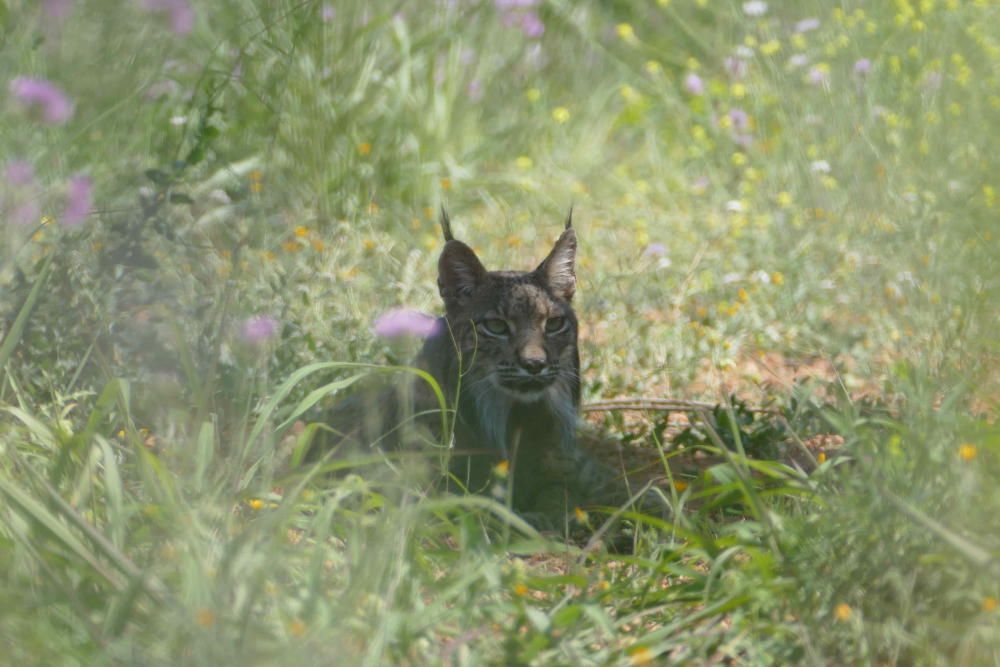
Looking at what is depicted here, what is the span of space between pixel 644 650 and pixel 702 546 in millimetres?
323

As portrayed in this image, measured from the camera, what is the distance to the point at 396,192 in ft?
20.2

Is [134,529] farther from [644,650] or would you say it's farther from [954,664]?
[954,664]

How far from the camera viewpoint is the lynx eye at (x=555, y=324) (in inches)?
149

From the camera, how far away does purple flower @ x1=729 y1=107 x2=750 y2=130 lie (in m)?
7.07

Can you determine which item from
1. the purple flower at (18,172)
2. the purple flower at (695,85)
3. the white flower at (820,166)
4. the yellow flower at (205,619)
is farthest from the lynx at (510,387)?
the purple flower at (695,85)

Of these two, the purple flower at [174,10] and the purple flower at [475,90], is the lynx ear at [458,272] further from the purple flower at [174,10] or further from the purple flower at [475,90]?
the purple flower at [475,90]

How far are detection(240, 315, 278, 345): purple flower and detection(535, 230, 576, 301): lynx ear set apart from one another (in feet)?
2.82

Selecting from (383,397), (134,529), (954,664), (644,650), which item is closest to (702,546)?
(644,650)

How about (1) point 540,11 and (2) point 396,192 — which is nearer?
(2) point 396,192

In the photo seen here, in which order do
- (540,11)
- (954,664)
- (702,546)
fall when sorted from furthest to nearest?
(540,11)
(702,546)
(954,664)

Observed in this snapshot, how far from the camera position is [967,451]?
88.1 inches

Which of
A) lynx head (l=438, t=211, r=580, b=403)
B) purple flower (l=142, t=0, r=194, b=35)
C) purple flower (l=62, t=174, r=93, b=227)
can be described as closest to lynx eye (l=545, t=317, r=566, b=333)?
lynx head (l=438, t=211, r=580, b=403)

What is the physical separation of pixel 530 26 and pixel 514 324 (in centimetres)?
450

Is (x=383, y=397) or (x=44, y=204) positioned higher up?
(x=44, y=204)
